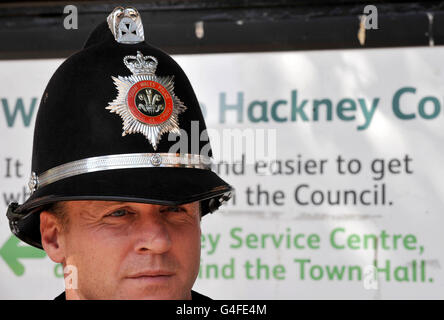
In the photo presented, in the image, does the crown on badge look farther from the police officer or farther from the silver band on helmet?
the silver band on helmet

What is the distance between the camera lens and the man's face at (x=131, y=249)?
1742 mm

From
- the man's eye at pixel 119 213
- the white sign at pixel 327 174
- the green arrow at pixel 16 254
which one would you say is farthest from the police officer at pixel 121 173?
the green arrow at pixel 16 254

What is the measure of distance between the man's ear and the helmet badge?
31cm

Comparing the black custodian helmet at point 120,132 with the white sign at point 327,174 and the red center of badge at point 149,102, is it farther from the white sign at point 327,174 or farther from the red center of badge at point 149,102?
the white sign at point 327,174

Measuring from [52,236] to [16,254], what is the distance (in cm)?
169

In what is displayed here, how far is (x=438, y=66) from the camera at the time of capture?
130 inches

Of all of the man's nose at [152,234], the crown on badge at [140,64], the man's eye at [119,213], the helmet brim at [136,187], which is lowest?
the man's nose at [152,234]

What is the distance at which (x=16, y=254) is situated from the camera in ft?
11.6

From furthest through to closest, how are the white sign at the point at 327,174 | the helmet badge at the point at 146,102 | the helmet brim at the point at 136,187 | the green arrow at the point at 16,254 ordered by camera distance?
the green arrow at the point at 16,254 → the white sign at the point at 327,174 → the helmet badge at the point at 146,102 → the helmet brim at the point at 136,187

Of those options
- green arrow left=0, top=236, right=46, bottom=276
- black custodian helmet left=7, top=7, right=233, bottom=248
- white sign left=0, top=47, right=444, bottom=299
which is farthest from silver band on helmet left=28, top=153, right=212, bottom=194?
green arrow left=0, top=236, right=46, bottom=276

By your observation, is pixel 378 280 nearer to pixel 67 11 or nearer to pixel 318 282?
pixel 318 282

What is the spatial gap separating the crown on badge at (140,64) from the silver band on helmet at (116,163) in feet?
0.71

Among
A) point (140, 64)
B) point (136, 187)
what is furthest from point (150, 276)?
point (140, 64)
